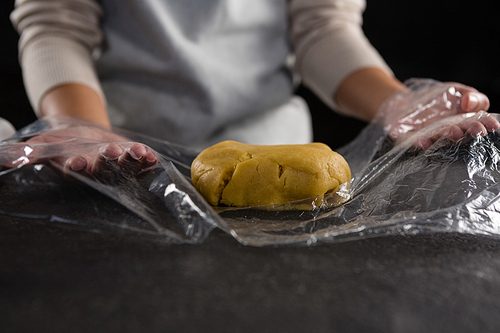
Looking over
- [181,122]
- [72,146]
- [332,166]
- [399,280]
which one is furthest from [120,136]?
[399,280]

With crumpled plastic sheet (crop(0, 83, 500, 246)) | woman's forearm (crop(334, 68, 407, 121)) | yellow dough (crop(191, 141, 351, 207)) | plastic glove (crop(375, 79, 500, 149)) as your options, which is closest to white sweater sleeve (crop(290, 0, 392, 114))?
woman's forearm (crop(334, 68, 407, 121))

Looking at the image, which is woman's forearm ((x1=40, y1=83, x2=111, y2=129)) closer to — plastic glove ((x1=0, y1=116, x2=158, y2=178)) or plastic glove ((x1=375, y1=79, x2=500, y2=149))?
plastic glove ((x1=0, y1=116, x2=158, y2=178))

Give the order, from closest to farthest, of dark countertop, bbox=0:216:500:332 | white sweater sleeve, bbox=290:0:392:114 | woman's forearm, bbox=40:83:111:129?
dark countertop, bbox=0:216:500:332
woman's forearm, bbox=40:83:111:129
white sweater sleeve, bbox=290:0:392:114

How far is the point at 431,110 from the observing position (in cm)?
74

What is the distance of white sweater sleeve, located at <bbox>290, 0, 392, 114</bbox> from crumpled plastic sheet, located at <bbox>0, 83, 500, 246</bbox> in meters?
0.42

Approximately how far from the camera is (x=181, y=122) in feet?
3.31

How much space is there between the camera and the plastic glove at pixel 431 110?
601mm

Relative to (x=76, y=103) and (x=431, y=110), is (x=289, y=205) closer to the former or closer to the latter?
(x=431, y=110)

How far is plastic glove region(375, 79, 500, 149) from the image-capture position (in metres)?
0.60

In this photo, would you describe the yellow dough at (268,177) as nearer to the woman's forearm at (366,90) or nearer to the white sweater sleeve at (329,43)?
the woman's forearm at (366,90)

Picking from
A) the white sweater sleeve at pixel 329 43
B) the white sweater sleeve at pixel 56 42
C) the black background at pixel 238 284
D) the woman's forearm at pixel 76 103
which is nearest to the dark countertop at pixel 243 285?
the black background at pixel 238 284

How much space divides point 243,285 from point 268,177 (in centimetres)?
21

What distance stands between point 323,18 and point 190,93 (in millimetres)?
428

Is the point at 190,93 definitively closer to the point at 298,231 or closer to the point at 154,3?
the point at 154,3
